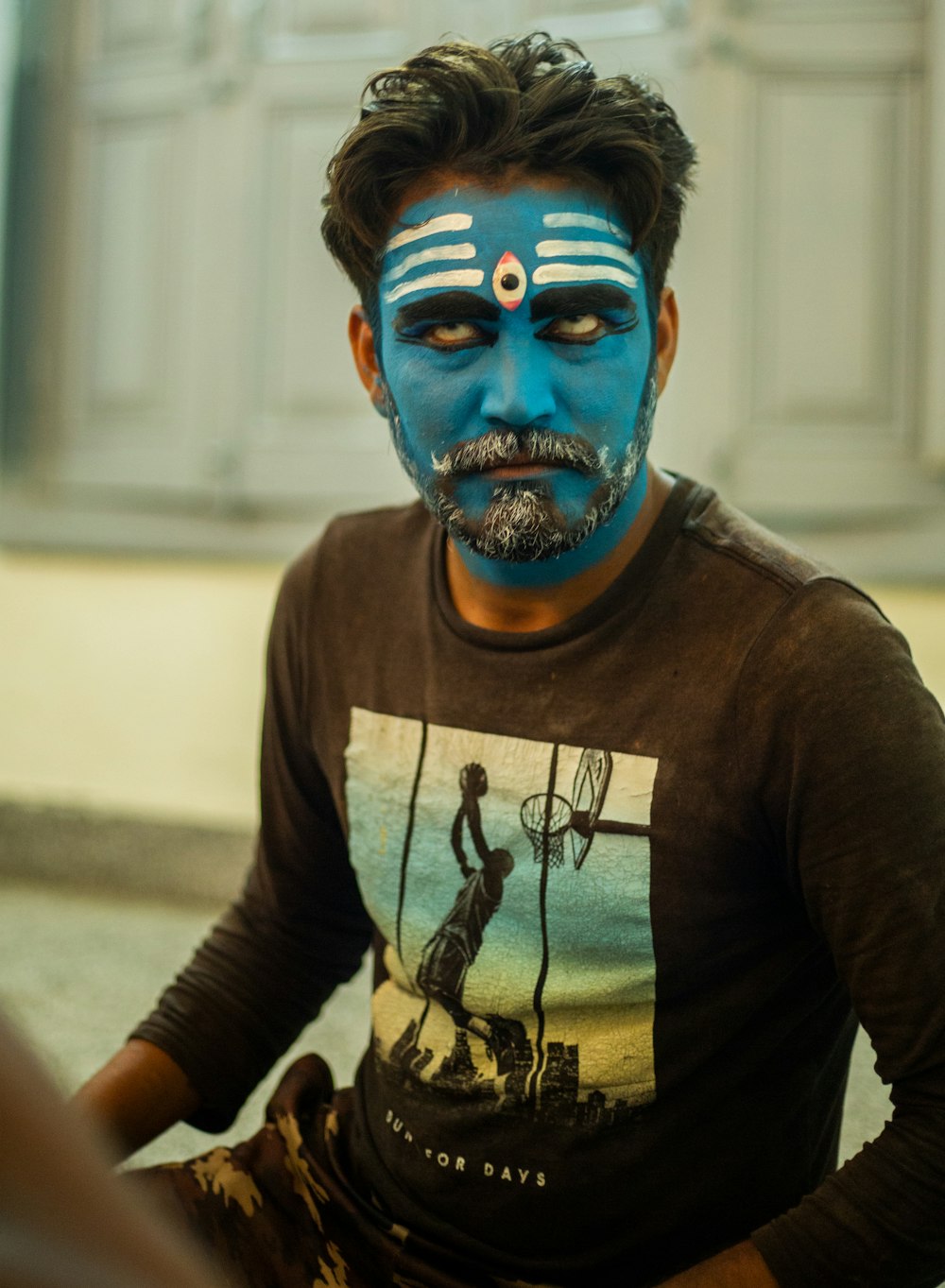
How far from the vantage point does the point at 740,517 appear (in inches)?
41.9

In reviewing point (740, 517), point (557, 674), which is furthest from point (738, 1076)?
point (740, 517)

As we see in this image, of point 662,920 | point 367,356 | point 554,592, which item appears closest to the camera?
point 662,920

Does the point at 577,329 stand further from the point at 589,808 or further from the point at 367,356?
the point at 589,808

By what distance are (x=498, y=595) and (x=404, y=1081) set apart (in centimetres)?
42

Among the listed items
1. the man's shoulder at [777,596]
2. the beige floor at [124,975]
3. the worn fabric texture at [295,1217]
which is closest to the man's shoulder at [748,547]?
the man's shoulder at [777,596]

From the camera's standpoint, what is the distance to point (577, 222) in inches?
40.1

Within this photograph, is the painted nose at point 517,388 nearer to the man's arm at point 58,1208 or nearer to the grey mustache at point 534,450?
the grey mustache at point 534,450

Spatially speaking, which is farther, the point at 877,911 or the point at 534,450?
the point at 534,450

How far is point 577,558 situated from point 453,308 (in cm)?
23

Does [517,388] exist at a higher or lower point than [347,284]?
lower

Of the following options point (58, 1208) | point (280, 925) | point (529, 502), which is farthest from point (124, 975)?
point (58, 1208)

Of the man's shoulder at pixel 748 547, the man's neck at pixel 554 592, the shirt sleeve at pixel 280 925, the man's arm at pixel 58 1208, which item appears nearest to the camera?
the man's arm at pixel 58 1208

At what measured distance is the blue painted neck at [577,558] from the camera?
3.44 feet

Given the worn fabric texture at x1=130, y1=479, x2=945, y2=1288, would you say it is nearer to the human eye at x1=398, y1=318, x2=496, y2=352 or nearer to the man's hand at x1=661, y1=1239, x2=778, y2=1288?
the man's hand at x1=661, y1=1239, x2=778, y2=1288
